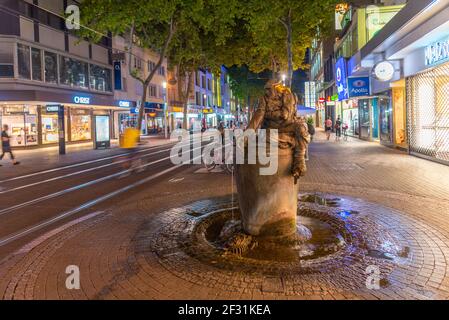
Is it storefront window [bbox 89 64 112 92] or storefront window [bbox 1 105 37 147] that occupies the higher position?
storefront window [bbox 89 64 112 92]

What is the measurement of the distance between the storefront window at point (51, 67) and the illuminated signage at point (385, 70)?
2121 cm

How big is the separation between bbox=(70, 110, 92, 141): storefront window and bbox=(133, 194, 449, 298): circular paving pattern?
27.3 m

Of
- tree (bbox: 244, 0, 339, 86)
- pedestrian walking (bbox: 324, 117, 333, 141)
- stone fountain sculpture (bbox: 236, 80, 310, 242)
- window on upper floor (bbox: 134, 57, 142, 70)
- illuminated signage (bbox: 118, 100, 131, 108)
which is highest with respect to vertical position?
window on upper floor (bbox: 134, 57, 142, 70)

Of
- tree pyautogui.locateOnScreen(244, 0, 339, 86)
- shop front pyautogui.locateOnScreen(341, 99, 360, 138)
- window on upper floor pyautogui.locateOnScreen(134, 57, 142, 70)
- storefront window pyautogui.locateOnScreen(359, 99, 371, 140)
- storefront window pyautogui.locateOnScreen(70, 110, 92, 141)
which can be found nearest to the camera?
tree pyautogui.locateOnScreen(244, 0, 339, 86)

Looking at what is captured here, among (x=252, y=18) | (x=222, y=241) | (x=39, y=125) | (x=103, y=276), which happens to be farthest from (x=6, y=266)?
(x=39, y=125)

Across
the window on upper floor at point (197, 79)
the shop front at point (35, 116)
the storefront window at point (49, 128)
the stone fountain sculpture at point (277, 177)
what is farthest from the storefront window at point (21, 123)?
the window on upper floor at point (197, 79)

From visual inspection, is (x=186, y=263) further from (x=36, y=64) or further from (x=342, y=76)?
(x=342, y=76)

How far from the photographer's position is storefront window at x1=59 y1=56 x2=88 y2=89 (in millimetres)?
28984

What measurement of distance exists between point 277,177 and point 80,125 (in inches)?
1210

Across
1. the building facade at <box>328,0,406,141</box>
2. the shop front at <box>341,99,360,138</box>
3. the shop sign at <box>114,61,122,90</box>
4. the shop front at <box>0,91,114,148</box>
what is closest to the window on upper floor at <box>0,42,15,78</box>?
the shop front at <box>0,91,114,148</box>

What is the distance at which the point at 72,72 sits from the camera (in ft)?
99.2

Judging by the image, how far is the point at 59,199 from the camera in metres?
9.91

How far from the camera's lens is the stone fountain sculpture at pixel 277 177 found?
571 cm

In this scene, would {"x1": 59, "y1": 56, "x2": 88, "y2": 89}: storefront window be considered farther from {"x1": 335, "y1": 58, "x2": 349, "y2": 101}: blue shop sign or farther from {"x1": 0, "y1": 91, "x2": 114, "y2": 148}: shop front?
{"x1": 335, "y1": 58, "x2": 349, "y2": 101}: blue shop sign
